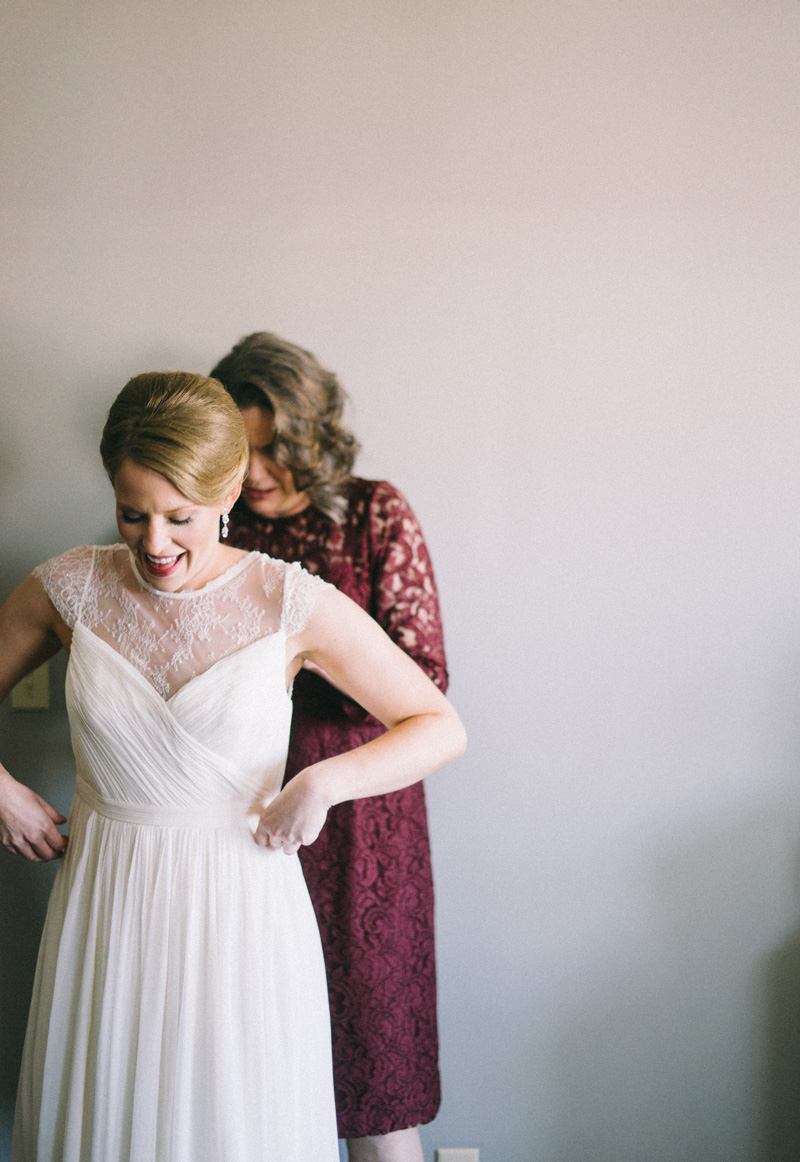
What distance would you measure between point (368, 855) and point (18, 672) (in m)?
0.68

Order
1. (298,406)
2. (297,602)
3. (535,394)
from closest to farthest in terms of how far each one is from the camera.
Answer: (297,602)
(298,406)
(535,394)

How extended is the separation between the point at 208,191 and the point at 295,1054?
1.54m

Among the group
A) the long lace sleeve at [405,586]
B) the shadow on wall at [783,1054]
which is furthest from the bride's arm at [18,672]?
the shadow on wall at [783,1054]

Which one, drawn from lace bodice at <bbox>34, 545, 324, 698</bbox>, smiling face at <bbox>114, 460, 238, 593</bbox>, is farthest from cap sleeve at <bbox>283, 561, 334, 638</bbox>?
smiling face at <bbox>114, 460, 238, 593</bbox>

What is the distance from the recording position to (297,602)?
1.19 m

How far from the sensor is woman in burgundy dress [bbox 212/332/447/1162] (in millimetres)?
1474

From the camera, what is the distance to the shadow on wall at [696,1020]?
1.73m

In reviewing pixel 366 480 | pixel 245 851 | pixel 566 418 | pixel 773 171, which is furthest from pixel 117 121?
pixel 245 851

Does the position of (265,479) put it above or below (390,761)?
above

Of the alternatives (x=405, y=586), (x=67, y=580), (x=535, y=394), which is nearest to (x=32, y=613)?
(x=67, y=580)

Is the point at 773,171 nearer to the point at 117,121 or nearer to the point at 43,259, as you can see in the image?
the point at 117,121

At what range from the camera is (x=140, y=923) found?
1.13 metres

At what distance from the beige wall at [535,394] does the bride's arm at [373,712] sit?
1.65ft

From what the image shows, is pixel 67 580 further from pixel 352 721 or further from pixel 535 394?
pixel 535 394
